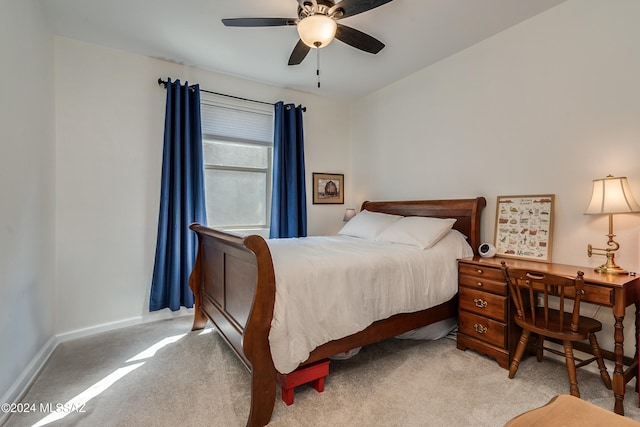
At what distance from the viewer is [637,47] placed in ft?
6.41

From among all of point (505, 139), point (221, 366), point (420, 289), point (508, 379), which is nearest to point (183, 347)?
point (221, 366)

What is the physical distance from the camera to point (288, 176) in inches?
151

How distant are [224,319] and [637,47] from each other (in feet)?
11.0

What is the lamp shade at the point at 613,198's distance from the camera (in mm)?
1845

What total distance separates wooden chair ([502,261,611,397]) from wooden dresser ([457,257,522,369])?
0.29ft

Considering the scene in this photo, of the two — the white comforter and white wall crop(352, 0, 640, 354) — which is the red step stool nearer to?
the white comforter

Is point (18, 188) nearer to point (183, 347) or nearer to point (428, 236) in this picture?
point (183, 347)

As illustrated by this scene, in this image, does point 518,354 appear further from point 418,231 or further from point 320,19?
point 320,19

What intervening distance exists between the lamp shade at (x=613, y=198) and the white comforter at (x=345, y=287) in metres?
0.95

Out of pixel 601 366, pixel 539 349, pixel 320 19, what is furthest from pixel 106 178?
pixel 601 366

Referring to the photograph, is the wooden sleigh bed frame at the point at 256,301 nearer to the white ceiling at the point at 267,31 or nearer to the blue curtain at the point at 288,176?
the blue curtain at the point at 288,176

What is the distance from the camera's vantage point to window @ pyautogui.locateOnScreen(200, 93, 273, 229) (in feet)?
11.5

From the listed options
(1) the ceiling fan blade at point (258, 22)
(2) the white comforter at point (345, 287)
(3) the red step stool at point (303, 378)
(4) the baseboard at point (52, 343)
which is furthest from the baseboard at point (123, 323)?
(1) the ceiling fan blade at point (258, 22)

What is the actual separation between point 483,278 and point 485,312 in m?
0.25
